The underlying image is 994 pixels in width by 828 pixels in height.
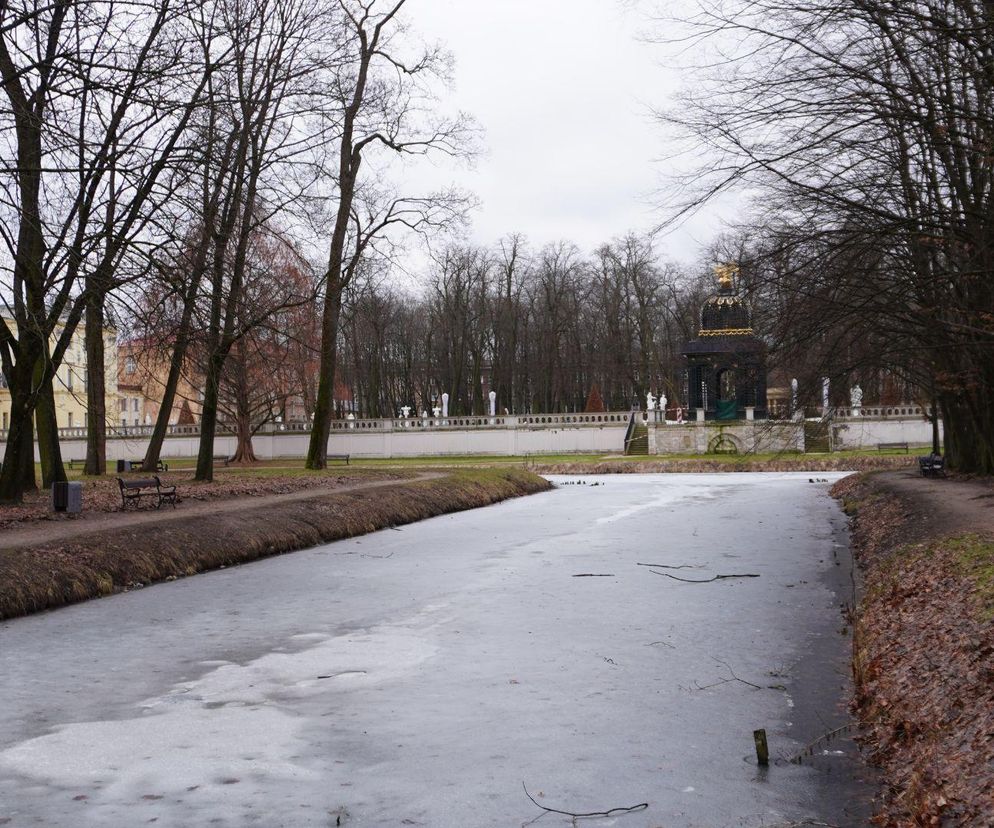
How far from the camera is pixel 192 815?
21.3ft

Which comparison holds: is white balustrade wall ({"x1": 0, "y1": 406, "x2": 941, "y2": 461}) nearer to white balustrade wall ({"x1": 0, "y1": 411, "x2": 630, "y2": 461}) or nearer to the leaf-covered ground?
white balustrade wall ({"x1": 0, "y1": 411, "x2": 630, "y2": 461})

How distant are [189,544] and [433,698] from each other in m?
10.3

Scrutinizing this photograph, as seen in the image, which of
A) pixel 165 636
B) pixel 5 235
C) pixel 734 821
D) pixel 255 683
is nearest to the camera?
pixel 734 821

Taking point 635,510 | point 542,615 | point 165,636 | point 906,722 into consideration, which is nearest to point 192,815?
point 906,722

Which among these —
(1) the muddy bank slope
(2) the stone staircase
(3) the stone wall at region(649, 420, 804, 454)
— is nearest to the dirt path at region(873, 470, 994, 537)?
(1) the muddy bank slope

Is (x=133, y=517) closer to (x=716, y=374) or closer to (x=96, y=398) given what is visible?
(x=96, y=398)

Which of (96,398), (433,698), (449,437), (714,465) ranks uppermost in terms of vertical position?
(96,398)

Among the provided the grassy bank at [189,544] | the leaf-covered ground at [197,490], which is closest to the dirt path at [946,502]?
the grassy bank at [189,544]

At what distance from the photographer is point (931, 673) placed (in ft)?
26.5

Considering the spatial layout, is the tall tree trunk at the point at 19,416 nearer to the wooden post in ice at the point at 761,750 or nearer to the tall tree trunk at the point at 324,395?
the tall tree trunk at the point at 324,395

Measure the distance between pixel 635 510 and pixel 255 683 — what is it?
20331 mm

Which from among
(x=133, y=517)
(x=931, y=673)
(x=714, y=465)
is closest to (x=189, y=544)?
(x=133, y=517)

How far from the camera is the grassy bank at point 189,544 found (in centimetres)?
1457

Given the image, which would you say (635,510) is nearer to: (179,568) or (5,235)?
(179,568)
